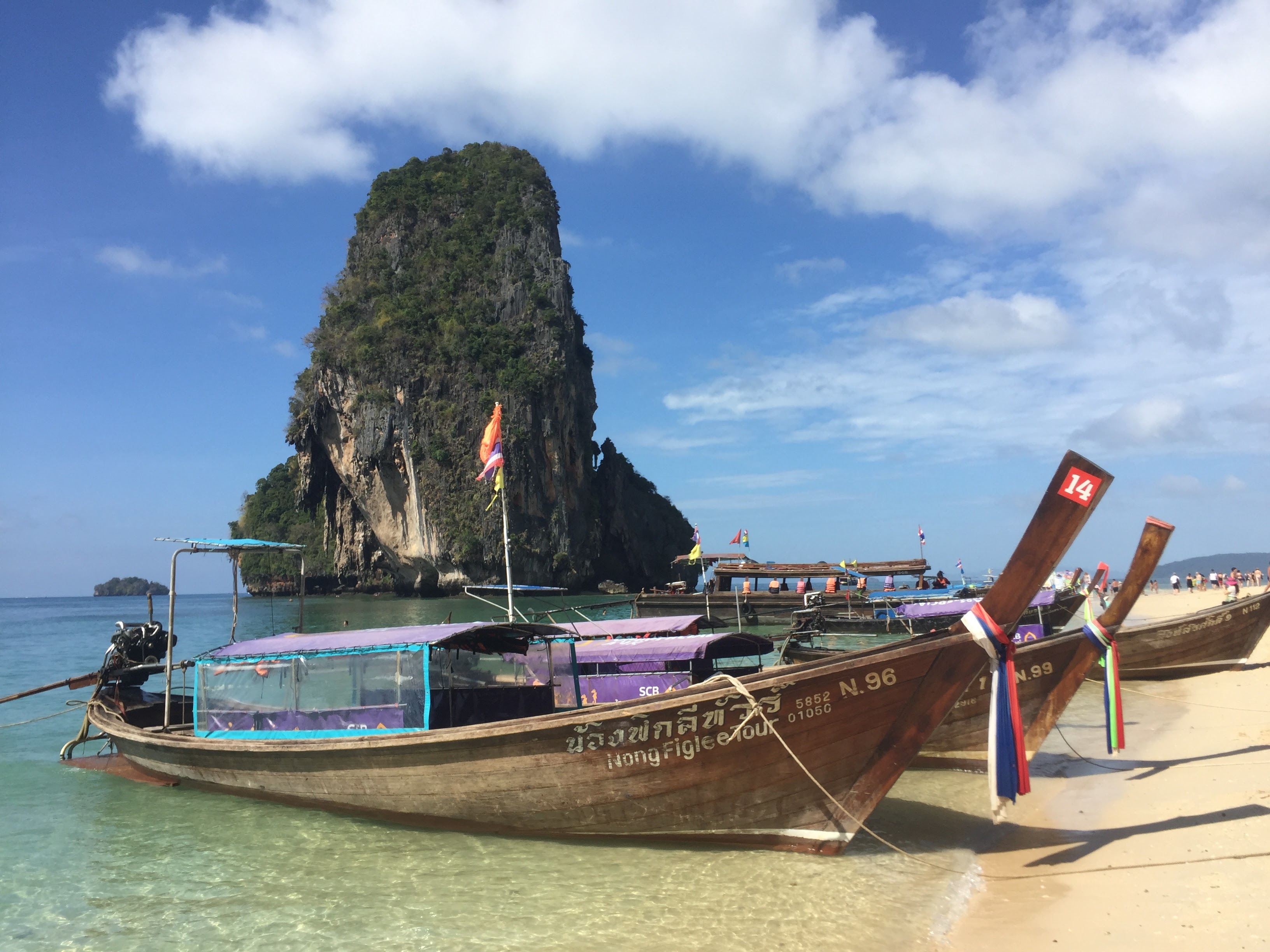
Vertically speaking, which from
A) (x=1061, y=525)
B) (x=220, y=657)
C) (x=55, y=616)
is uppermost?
(x=1061, y=525)

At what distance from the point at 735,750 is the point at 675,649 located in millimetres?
5301

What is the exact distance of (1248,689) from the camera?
40.4ft

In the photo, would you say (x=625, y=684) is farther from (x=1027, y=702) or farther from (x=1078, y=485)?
(x=1078, y=485)

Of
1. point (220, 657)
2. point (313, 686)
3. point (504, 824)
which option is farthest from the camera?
point (220, 657)

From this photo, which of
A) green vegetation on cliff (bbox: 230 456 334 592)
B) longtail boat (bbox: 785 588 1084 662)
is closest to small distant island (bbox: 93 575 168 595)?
green vegetation on cliff (bbox: 230 456 334 592)

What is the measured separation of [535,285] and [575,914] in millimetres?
56217

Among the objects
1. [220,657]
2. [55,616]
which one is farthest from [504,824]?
[55,616]

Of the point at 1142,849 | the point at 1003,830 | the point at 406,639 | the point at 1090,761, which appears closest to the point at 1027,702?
the point at 1090,761

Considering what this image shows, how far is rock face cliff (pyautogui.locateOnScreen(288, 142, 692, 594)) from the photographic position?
5481cm

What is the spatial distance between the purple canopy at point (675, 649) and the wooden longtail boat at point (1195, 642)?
21.1 ft

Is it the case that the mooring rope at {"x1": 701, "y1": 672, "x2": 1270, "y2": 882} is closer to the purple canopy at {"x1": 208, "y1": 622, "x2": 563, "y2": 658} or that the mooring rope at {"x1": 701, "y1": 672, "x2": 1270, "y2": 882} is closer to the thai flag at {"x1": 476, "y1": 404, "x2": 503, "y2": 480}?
the purple canopy at {"x1": 208, "y1": 622, "x2": 563, "y2": 658}

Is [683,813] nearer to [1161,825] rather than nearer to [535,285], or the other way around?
[1161,825]

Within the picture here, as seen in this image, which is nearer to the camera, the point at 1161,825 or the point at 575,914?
the point at 575,914

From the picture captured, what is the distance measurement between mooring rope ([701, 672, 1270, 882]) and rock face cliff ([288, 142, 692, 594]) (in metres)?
45.4
